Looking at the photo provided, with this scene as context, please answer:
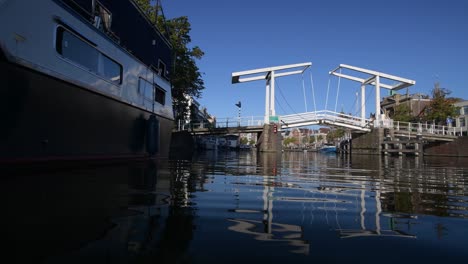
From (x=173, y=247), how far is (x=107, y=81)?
22.5ft

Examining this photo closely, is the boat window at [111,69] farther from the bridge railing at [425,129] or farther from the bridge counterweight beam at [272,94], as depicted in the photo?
the bridge railing at [425,129]

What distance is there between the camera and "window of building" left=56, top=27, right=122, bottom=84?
20.1 feet

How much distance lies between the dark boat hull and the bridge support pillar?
20.0m

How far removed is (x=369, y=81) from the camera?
104ft

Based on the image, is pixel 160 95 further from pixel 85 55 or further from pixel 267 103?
pixel 267 103

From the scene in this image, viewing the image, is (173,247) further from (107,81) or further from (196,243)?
(107,81)

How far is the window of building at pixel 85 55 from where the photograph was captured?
6.12m

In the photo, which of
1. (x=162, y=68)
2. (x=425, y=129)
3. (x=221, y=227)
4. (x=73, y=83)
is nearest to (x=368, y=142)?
(x=425, y=129)

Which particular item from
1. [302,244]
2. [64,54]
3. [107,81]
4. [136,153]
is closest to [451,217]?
[302,244]

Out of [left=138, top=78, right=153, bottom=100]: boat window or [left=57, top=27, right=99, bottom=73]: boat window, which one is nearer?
[left=57, top=27, right=99, bottom=73]: boat window

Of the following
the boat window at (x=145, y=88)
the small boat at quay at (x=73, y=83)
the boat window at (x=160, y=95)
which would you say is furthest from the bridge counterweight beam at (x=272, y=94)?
the small boat at quay at (x=73, y=83)

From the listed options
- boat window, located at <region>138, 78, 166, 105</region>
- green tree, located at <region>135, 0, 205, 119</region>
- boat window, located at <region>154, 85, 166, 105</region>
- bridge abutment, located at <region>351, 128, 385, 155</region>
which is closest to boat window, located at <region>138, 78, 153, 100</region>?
boat window, located at <region>138, 78, 166, 105</region>

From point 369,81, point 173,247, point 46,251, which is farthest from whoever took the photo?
point 369,81

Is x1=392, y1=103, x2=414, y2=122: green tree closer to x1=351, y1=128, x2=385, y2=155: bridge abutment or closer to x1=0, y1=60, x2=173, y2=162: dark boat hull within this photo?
x1=351, y1=128, x2=385, y2=155: bridge abutment
